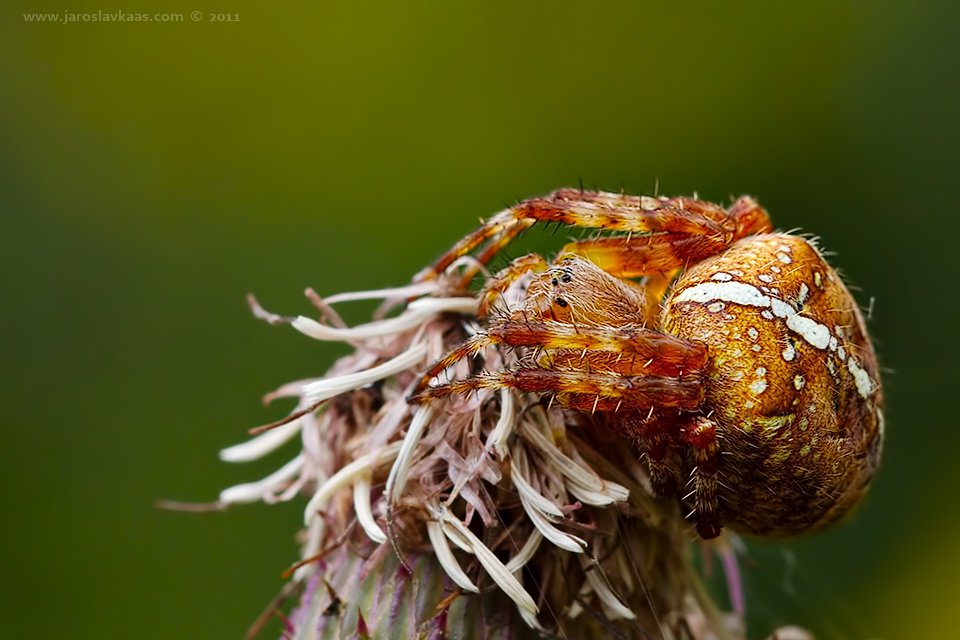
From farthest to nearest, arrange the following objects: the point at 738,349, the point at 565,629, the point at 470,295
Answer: the point at 470,295 < the point at 565,629 < the point at 738,349

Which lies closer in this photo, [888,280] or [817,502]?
[817,502]

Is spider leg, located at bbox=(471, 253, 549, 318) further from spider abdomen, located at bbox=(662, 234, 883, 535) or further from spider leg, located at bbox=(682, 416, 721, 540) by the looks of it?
spider leg, located at bbox=(682, 416, 721, 540)

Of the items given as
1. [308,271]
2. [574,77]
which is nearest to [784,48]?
[574,77]

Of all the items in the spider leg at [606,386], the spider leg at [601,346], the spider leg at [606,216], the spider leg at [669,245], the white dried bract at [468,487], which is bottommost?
the white dried bract at [468,487]

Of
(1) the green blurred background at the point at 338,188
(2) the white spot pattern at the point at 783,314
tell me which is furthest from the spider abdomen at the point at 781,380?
(1) the green blurred background at the point at 338,188

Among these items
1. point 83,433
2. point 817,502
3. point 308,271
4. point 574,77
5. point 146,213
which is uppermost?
point 574,77

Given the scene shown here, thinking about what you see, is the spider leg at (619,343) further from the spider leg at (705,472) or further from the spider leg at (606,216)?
the spider leg at (606,216)

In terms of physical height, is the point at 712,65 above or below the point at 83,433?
above

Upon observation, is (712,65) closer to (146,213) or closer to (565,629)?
(146,213)
